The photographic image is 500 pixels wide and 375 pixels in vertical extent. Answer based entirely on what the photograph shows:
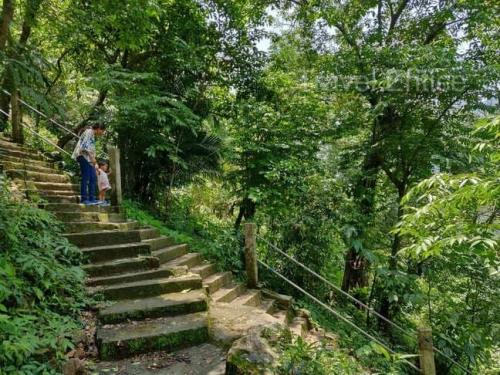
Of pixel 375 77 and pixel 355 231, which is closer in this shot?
pixel 355 231

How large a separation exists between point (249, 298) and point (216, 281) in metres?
0.59

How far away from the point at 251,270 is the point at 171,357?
2.83 m

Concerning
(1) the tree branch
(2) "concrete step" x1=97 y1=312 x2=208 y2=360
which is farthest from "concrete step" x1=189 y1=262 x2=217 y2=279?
(1) the tree branch

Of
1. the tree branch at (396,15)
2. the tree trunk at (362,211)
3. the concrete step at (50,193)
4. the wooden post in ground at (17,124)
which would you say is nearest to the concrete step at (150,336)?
the concrete step at (50,193)

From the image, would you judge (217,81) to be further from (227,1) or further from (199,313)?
(199,313)

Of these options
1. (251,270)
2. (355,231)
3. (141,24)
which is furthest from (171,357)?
(141,24)

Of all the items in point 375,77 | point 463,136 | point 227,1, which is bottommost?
point 463,136

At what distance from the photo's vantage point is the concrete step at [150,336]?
132 inches

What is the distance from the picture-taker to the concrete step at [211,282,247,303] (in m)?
5.23

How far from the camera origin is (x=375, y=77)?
705cm

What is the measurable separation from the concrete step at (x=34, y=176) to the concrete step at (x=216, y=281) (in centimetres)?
320

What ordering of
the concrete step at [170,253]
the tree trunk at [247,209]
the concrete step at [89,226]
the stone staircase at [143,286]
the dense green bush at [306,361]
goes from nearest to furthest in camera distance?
the dense green bush at [306,361], the stone staircase at [143,286], the concrete step at [89,226], the concrete step at [170,253], the tree trunk at [247,209]

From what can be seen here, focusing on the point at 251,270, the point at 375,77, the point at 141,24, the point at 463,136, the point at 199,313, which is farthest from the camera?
the point at 375,77

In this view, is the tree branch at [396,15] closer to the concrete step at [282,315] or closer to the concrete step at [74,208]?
the concrete step at [282,315]
